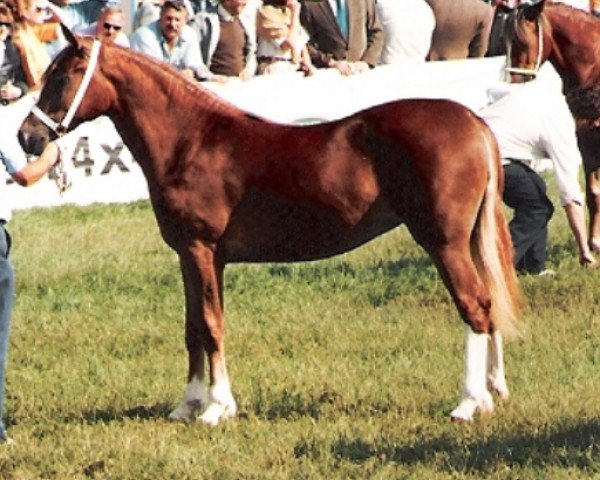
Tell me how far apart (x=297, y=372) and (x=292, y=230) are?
1364 millimetres

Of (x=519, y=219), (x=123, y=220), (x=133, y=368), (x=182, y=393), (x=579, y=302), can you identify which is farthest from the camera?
(x=123, y=220)

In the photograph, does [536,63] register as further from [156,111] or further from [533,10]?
[156,111]

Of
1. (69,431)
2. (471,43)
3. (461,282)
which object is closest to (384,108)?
(461,282)

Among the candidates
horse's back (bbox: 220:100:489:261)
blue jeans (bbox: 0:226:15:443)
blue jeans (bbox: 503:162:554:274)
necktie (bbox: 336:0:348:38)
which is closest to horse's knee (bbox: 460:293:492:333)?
horse's back (bbox: 220:100:489:261)

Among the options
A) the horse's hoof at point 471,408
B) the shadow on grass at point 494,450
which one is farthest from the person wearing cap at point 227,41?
the shadow on grass at point 494,450

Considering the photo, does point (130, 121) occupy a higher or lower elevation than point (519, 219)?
higher

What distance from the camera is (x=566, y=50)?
15.2 m

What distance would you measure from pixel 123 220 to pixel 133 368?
670 centimetres

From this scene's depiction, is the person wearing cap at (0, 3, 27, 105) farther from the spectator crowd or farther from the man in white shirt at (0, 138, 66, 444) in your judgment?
the man in white shirt at (0, 138, 66, 444)

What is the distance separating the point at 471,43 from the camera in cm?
2177

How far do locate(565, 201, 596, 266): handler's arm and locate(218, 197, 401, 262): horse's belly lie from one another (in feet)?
15.9

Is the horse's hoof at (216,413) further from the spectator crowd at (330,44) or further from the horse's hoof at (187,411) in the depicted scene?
the spectator crowd at (330,44)

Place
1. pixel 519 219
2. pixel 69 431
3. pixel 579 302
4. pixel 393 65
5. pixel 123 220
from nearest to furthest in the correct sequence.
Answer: pixel 69 431 → pixel 579 302 → pixel 519 219 → pixel 123 220 → pixel 393 65

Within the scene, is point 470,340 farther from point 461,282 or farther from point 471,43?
point 471,43
